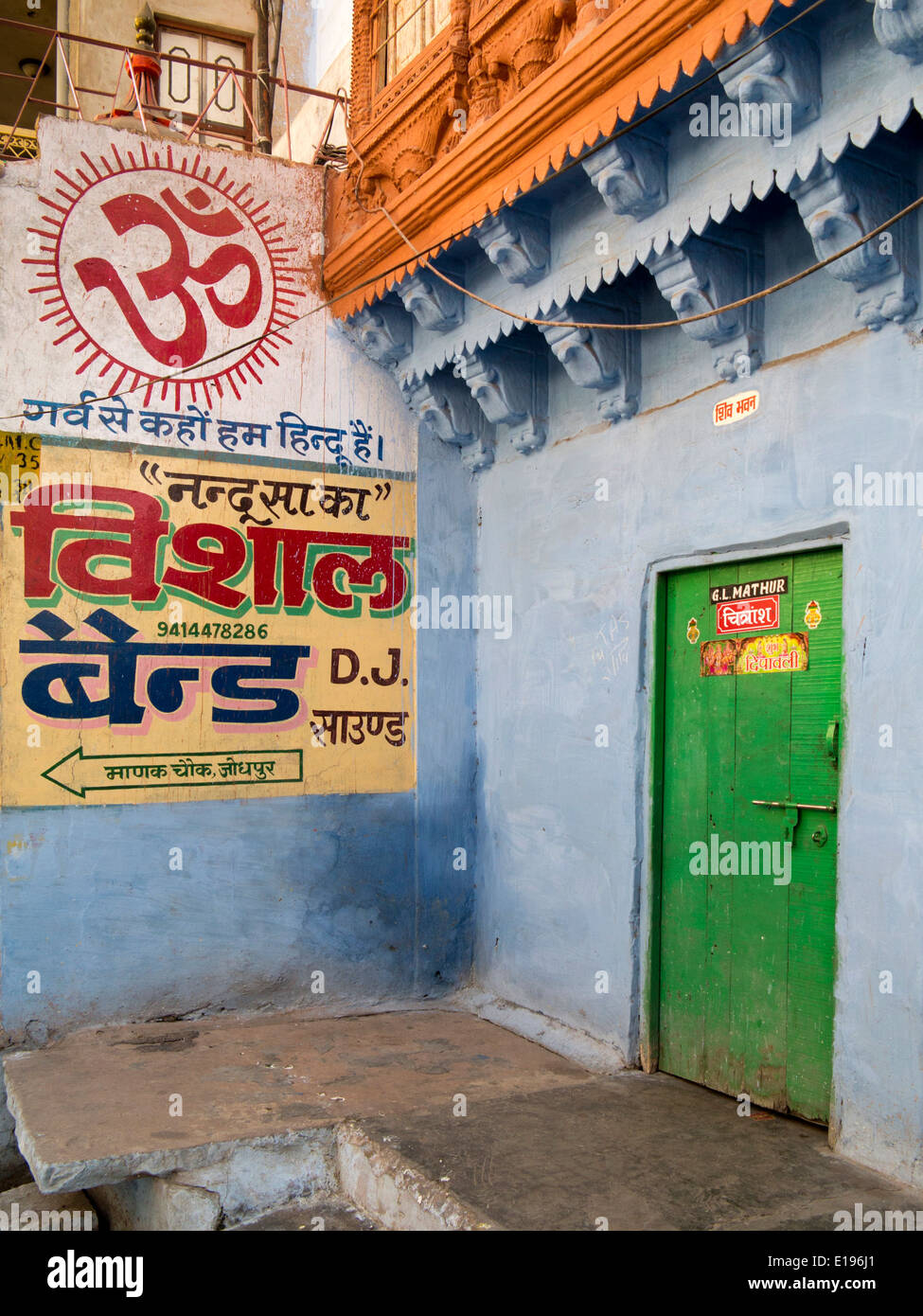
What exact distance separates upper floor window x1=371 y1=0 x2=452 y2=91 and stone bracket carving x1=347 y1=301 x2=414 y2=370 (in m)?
1.16

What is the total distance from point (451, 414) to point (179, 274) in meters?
1.62

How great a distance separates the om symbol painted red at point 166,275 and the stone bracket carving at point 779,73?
307cm

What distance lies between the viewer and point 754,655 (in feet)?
14.8

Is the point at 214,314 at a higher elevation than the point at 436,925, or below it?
higher

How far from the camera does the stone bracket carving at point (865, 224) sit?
144 inches

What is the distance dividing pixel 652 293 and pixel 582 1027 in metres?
3.51

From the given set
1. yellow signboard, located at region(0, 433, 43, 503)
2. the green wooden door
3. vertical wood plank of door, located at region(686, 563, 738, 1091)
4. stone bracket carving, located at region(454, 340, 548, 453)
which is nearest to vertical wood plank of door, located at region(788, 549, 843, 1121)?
the green wooden door

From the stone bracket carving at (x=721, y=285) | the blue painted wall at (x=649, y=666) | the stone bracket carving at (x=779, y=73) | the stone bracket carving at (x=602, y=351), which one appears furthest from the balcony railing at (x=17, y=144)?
the stone bracket carving at (x=779, y=73)

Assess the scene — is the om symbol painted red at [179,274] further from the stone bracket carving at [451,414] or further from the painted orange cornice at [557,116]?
the stone bracket carving at [451,414]

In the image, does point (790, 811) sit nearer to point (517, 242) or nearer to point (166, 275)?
point (517, 242)

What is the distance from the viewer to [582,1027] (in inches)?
211

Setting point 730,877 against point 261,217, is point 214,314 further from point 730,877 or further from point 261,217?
point 730,877

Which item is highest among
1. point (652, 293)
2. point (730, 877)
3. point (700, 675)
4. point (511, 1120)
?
point (652, 293)

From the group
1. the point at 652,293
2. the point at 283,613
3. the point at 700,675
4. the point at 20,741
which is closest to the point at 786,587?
the point at 700,675
